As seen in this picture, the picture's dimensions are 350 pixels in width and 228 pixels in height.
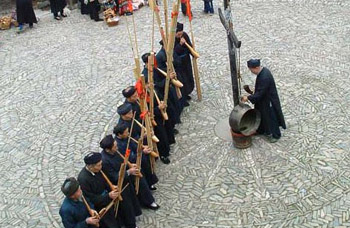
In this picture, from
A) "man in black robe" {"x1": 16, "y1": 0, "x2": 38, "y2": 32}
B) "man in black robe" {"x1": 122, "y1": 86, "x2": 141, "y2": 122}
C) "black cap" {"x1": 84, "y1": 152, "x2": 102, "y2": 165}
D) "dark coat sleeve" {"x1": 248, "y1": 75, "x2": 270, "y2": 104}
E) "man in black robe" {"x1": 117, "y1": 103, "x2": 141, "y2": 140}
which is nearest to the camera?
"black cap" {"x1": 84, "y1": 152, "x2": 102, "y2": 165}

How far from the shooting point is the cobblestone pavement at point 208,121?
7949 millimetres

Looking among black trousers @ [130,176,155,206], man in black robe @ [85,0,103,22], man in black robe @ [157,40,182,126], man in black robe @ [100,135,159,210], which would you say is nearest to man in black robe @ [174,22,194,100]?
man in black robe @ [157,40,182,126]

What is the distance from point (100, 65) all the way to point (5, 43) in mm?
4267

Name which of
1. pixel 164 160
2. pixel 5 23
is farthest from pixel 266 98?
pixel 5 23

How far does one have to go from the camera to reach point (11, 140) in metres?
10.3

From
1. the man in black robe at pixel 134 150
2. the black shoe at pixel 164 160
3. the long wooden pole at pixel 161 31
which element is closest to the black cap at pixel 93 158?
the man in black robe at pixel 134 150

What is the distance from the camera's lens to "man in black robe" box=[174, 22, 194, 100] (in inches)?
412

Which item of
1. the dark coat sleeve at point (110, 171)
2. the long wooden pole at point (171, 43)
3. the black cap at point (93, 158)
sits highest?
the long wooden pole at point (171, 43)

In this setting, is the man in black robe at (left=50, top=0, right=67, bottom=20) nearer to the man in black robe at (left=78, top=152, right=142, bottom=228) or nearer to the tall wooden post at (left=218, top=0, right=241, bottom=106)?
the tall wooden post at (left=218, top=0, right=241, bottom=106)

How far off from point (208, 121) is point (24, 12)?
9.03 meters

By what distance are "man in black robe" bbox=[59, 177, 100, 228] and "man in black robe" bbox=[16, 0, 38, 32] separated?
1118 centimetres

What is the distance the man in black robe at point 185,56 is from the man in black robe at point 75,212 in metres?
4.77

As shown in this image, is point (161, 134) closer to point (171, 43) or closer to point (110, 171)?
point (171, 43)

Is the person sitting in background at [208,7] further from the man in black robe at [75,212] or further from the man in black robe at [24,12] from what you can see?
the man in black robe at [75,212]
